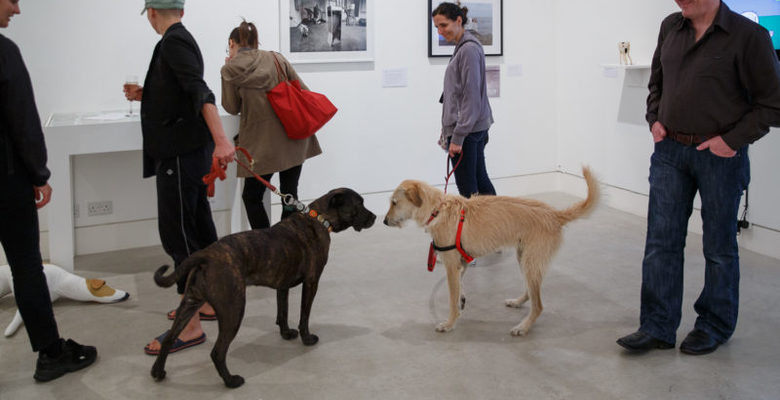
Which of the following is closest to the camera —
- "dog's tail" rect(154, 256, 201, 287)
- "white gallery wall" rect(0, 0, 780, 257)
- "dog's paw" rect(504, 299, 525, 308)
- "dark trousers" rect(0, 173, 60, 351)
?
"dark trousers" rect(0, 173, 60, 351)

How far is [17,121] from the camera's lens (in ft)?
8.18

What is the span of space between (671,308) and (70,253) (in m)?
3.32

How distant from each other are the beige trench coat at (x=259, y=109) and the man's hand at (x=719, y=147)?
2.14 meters

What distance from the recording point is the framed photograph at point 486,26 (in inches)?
228

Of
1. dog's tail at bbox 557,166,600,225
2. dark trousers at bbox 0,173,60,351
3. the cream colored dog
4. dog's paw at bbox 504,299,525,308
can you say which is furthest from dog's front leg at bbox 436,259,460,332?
dark trousers at bbox 0,173,60,351

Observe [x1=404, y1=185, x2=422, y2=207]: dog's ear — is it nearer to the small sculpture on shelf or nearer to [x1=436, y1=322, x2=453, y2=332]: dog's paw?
[x1=436, y1=322, x2=453, y2=332]: dog's paw

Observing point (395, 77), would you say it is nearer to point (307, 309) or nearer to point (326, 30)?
point (326, 30)

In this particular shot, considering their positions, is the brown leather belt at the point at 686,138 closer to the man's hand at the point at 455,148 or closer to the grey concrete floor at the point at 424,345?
the grey concrete floor at the point at 424,345

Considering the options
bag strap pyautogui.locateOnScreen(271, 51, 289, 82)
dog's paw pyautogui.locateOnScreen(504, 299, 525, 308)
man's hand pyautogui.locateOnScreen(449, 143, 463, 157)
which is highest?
bag strap pyautogui.locateOnScreen(271, 51, 289, 82)

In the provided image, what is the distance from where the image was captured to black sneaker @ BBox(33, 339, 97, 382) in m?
2.85

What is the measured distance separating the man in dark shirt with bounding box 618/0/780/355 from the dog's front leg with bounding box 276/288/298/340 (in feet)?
4.88

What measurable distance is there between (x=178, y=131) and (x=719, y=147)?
86.6 inches

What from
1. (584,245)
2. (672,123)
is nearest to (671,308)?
(672,123)

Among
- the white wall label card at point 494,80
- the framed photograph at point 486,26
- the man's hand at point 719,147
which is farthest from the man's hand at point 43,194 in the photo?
the white wall label card at point 494,80
